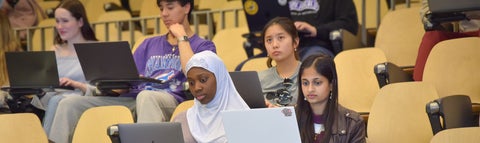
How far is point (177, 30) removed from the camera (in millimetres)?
5914

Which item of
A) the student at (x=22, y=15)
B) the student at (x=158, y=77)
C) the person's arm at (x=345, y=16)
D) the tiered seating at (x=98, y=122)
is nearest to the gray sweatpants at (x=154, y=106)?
the student at (x=158, y=77)

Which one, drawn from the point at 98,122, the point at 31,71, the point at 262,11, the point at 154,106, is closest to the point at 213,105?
the point at 154,106

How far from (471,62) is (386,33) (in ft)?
3.42

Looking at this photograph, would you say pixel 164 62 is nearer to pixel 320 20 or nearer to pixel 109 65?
pixel 109 65

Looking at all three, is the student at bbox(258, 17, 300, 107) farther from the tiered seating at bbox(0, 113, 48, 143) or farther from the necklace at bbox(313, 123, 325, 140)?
the tiered seating at bbox(0, 113, 48, 143)

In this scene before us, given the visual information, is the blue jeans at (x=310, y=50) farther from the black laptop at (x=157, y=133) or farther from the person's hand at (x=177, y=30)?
the black laptop at (x=157, y=133)

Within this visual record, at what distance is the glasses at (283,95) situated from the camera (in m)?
5.35

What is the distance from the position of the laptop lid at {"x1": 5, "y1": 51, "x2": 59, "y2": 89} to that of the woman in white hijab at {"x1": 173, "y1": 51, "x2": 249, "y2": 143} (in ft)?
4.25

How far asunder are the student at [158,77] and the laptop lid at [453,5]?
1.15m

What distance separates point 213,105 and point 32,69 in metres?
1.50

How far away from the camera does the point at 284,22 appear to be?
5.85 m

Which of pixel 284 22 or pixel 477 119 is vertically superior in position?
pixel 284 22

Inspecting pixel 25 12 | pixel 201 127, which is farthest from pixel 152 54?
pixel 25 12

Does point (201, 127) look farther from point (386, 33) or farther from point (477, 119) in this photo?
point (386, 33)
